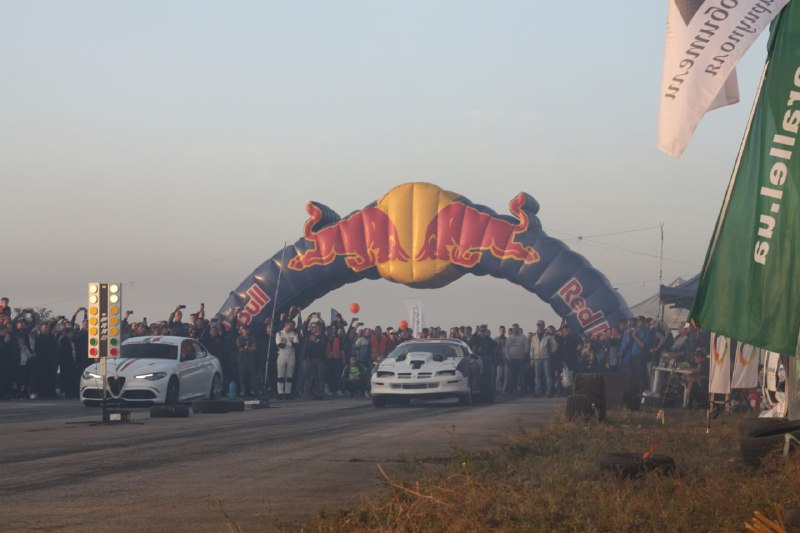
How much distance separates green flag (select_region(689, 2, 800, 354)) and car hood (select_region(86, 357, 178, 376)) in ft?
52.5

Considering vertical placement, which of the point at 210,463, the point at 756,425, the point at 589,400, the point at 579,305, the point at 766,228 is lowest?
the point at 210,463

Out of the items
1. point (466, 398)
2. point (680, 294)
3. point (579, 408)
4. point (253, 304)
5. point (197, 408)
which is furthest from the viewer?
point (253, 304)

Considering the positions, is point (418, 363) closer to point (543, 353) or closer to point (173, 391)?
→ point (173, 391)

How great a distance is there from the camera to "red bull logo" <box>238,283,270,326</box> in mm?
38188

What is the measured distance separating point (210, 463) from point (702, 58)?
638 cm

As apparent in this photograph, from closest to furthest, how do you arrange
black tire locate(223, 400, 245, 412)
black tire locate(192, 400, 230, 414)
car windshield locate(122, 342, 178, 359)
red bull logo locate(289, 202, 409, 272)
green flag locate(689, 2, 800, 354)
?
green flag locate(689, 2, 800, 354) < black tire locate(192, 400, 230, 414) < black tire locate(223, 400, 245, 412) < car windshield locate(122, 342, 178, 359) < red bull logo locate(289, 202, 409, 272)

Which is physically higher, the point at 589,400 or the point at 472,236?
the point at 472,236

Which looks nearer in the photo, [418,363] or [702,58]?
[702,58]

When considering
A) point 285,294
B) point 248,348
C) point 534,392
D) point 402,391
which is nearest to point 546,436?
point 402,391

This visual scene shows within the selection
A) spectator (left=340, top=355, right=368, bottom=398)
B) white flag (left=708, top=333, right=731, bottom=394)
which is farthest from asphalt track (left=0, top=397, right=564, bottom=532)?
spectator (left=340, top=355, right=368, bottom=398)

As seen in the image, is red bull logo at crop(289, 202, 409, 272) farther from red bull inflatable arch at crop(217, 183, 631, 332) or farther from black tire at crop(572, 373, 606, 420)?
black tire at crop(572, 373, 606, 420)

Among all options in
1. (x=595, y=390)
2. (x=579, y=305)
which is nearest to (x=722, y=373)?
(x=595, y=390)

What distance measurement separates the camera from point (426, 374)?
25.7m

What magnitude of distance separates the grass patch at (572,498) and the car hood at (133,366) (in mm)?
13485
